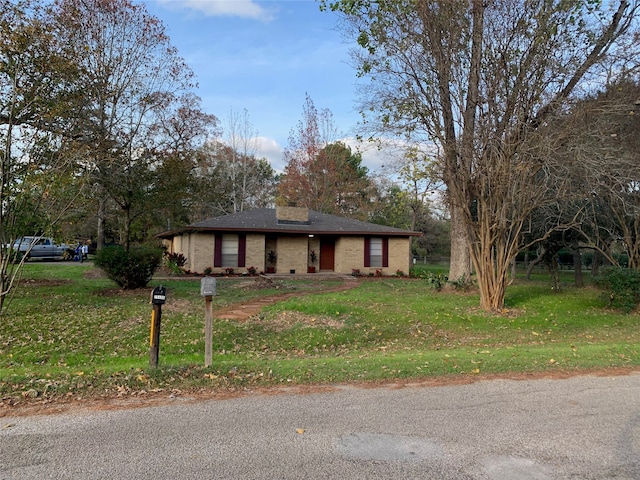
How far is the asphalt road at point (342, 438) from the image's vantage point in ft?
10.2

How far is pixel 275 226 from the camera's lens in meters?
22.4

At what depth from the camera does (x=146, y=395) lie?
4727 mm

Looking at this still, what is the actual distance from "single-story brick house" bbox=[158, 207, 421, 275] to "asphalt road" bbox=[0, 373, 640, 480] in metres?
17.2

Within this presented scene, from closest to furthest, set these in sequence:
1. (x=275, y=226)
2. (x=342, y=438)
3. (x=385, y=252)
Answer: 1. (x=342, y=438)
2. (x=275, y=226)
3. (x=385, y=252)

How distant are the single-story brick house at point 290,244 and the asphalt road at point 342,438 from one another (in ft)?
56.3

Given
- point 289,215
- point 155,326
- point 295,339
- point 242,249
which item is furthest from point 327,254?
point 155,326

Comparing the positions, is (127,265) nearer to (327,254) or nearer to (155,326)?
(155,326)

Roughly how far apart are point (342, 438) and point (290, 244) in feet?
63.8

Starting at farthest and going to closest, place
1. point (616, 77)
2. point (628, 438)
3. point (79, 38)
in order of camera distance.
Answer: point (79, 38) < point (616, 77) < point (628, 438)

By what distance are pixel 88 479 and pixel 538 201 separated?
10651mm

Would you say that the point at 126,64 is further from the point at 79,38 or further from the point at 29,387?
the point at 29,387

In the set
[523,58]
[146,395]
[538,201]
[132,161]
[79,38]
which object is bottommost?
[146,395]

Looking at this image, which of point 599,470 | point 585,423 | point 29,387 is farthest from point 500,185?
point 29,387

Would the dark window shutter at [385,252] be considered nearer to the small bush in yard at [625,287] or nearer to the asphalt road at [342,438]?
the small bush in yard at [625,287]
